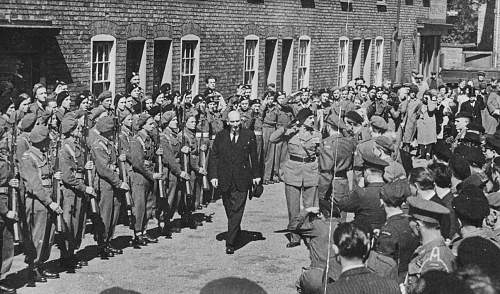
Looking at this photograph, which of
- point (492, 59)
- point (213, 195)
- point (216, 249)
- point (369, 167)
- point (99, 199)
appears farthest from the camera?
point (492, 59)

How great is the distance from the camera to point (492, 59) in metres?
44.5

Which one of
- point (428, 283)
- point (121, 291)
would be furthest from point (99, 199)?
point (428, 283)

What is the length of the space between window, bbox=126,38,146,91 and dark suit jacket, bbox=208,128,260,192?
589cm

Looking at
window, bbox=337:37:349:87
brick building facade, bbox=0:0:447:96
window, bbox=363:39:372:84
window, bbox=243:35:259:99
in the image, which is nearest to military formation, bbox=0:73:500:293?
brick building facade, bbox=0:0:447:96

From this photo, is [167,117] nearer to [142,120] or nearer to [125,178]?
[142,120]

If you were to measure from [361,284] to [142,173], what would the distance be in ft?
23.8

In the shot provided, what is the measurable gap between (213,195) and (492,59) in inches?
1209

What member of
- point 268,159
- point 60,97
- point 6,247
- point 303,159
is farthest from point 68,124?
point 268,159

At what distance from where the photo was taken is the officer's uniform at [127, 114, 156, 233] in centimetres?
1249

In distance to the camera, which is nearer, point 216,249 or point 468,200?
point 468,200

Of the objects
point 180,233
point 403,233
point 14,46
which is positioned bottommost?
point 180,233

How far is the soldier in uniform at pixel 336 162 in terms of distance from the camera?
1273 centimetres

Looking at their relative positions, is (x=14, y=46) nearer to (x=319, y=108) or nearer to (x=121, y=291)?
(x=121, y=291)

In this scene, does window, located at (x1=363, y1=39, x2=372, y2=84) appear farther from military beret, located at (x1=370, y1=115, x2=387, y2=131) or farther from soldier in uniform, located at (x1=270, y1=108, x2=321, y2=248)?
soldier in uniform, located at (x1=270, y1=108, x2=321, y2=248)
